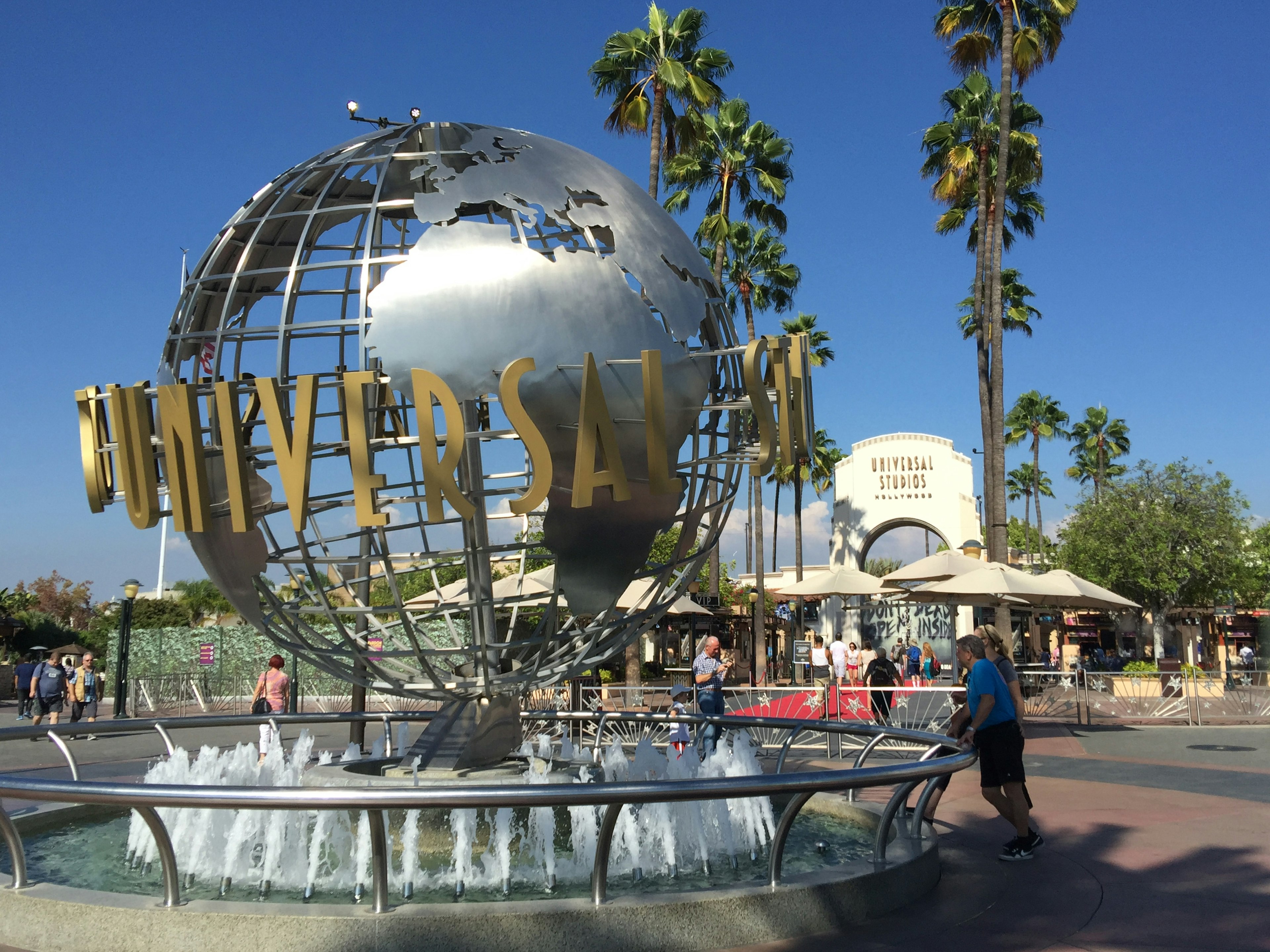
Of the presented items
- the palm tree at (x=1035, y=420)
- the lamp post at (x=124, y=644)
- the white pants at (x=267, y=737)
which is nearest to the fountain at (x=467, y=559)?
the white pants at (x=267, y=737)

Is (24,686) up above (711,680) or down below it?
below

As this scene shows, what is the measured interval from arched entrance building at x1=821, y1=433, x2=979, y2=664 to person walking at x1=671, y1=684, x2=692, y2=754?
25.6m

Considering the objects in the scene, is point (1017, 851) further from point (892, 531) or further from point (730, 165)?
point (892, 531)

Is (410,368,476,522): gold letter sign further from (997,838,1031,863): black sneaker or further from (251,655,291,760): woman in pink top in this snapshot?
(251,655,291,760): woman in pink top

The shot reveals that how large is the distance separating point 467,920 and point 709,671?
26.0 ft

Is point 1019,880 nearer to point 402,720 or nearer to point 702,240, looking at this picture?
point 402,720

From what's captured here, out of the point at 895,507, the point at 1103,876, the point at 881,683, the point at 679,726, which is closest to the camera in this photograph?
the point at 1103,876

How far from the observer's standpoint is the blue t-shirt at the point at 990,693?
22.9 feet

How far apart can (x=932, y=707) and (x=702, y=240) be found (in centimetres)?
1527

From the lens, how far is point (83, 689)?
1878 centimetres

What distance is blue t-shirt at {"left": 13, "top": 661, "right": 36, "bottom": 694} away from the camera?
21.0 meters

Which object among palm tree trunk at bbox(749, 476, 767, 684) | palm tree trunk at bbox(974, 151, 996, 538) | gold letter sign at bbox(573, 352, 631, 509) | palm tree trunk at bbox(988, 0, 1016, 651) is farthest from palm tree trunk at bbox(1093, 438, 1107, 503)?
gold letter sign at bbox(573, 352, 631, 509)

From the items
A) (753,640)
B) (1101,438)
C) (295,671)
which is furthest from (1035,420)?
(295,671)

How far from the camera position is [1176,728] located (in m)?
17.4
